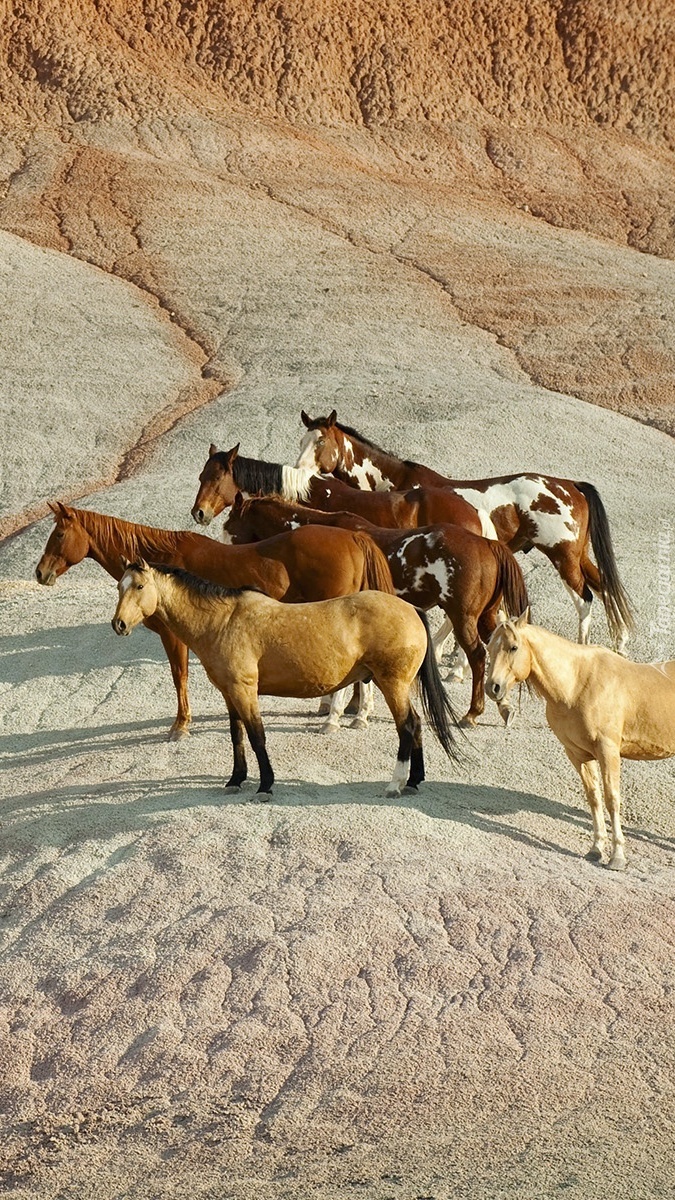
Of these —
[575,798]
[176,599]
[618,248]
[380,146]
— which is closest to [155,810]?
A: [176,599]

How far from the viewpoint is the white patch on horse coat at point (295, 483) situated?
47.0 feet

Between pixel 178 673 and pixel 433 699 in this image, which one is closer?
pixel 433 699

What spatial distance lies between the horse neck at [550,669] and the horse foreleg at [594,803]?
448 millimetres

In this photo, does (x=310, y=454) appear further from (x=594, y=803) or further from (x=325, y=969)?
(x=325, y=969)

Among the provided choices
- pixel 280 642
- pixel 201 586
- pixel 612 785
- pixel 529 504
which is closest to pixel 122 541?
pixel 201 586

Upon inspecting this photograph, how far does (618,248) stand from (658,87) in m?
10.0

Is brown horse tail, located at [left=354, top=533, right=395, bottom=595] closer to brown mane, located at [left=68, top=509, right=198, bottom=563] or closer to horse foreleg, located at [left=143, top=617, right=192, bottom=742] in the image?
brown mane, located at [left=68, top=509, right=198, bottom=563]

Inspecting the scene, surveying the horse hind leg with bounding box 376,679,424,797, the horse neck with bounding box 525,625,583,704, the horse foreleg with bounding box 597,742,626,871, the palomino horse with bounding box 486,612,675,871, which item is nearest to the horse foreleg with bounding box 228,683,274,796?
the horse hind leg with bounding box 376,679,424,797

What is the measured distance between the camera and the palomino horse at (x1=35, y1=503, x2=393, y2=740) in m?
12.3

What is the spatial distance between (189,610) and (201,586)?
0.20 meters

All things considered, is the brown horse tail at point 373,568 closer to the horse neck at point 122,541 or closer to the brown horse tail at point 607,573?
the horse neck at point 122,541

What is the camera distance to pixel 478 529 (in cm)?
1454

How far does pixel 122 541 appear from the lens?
1284 cm

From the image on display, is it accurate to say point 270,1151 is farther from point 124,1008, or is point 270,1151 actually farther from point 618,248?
point 618,248
